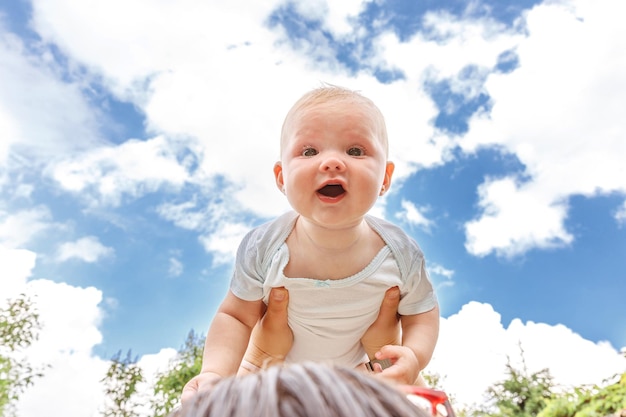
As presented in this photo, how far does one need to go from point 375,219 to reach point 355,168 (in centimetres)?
62

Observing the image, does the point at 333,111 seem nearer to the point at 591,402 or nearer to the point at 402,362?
the point at 402,362

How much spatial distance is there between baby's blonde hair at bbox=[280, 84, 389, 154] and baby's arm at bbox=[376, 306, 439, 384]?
2.34 feet

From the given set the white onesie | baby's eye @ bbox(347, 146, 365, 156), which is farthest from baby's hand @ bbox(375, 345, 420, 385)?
baby's eye @ bbox(347, 146, 365, 156)

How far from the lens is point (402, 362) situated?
1927 millimetres

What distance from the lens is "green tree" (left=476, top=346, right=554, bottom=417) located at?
4.91m

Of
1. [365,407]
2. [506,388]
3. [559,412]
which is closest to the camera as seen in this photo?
[365,407]

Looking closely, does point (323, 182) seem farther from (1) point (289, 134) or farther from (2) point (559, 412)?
(2) point (559, 412)

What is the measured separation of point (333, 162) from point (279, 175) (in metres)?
0.44

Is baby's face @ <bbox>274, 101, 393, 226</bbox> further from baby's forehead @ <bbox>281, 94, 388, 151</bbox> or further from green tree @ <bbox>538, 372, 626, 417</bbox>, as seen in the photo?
green tree @ <bbox>538, 372, 626, 417</bbox>

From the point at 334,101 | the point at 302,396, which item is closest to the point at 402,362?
the point at 334,101

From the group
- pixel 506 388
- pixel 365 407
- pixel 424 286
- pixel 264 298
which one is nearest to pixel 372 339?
pixel 424 286

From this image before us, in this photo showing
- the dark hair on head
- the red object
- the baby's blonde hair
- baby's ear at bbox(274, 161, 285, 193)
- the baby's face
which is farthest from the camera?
baby's ear at bbox(274, 161, 285, 193)

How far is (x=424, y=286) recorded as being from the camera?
2.41m

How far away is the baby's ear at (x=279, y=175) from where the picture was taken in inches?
90.9
